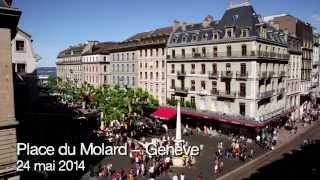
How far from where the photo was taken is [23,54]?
37.0 metres

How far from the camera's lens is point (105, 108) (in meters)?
40.3

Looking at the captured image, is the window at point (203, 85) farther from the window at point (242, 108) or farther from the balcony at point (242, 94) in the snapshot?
the window at point (242, 108)

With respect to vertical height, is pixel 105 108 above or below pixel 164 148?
above

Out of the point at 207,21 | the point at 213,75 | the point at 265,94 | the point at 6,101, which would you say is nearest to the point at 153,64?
the point at 207,21

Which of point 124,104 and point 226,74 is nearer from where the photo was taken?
point 124,104

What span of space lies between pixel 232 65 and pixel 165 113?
12.7 m

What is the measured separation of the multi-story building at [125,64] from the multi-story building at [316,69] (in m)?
36.0

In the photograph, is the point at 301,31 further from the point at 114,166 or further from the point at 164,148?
the point at 114,166

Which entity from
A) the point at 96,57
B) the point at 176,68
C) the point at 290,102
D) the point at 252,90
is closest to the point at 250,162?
the point at 252,90

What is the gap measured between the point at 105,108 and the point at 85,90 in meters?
26.0

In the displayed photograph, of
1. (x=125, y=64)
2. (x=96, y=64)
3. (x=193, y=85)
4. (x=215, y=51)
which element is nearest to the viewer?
(x=215, y=51)

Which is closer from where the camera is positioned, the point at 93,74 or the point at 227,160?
the point at 227,160

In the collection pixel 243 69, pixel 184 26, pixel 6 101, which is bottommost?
pixel 6 101

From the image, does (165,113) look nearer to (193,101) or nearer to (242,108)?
(193,101)
